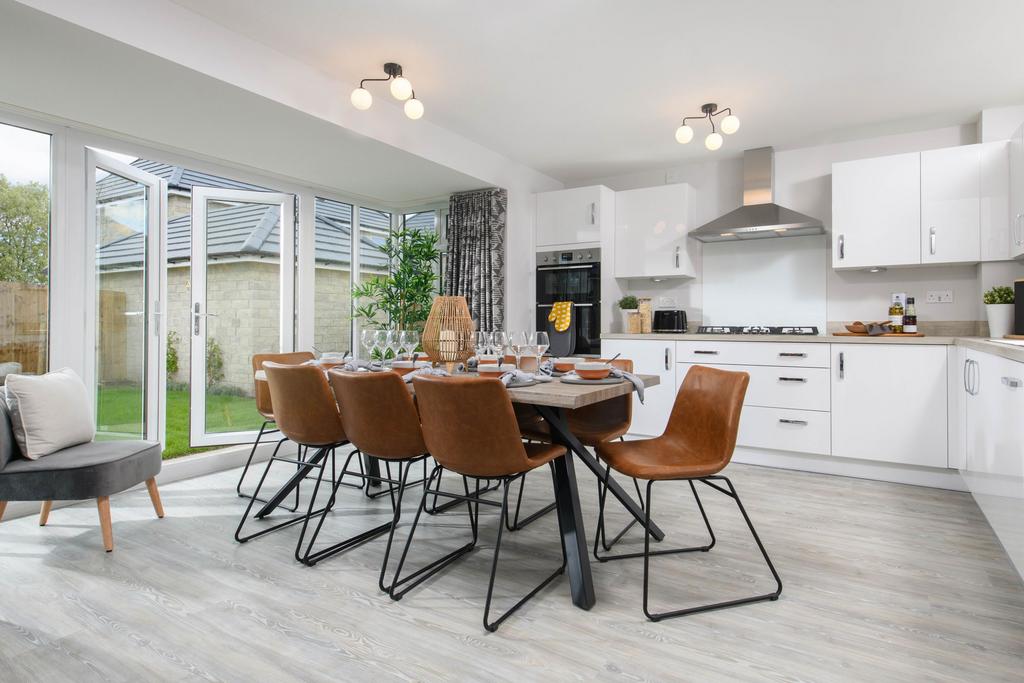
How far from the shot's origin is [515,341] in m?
2.77

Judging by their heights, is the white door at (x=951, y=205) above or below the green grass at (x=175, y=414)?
above

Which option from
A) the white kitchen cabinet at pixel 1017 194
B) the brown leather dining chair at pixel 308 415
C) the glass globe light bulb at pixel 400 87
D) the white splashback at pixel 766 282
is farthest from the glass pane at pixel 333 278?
the white kitchen cabinet at pixel 1017 194

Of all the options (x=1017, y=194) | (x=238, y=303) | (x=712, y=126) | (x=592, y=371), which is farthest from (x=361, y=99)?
(x=1017, y=194)

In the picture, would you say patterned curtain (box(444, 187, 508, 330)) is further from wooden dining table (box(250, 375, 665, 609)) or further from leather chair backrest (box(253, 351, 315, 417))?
wooden dining table (box(250, 375, 665, 609))

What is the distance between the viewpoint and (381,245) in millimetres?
5609

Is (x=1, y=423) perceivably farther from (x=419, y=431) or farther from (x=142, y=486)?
(x=419, y=431)

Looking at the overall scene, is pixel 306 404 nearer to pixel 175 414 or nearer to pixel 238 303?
pixel 238 303

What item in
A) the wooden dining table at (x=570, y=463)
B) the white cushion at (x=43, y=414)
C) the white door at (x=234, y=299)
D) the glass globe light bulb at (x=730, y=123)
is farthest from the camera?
the white door at (x=234, y=299)

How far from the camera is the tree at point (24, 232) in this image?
306cm

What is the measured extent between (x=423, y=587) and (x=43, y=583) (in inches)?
57.7

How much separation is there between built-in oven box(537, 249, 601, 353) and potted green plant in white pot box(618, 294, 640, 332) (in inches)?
9.3

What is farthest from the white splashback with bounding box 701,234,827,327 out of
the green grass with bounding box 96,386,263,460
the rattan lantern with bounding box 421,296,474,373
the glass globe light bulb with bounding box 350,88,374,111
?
the green grass with bounding box 96,386,263,460

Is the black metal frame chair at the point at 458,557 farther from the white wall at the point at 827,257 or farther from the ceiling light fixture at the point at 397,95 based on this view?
the white wall at the point at 827,257

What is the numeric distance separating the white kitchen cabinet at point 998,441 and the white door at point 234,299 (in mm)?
4484
